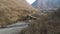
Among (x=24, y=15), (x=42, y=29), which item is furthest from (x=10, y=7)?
(x=42, y=29)

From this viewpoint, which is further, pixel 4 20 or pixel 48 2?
pixel 48 2

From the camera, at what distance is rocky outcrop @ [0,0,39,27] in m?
3.15

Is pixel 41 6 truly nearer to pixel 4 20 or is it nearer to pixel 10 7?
pixel 10 7

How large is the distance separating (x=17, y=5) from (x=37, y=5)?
179 centimetres

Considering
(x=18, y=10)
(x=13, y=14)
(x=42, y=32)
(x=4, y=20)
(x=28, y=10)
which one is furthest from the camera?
(x=28, y=10)

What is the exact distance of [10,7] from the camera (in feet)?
11.3

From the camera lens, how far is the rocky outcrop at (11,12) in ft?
10.3

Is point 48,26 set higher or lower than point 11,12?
lower

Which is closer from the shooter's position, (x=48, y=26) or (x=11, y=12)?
(x=48, y=26)

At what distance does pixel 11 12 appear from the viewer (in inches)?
133

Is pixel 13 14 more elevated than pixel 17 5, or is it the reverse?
pixel 17 5

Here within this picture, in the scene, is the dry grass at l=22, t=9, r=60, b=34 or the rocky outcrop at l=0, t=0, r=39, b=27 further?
the rocky outcrop at l=0, t=0, r=39, b=27

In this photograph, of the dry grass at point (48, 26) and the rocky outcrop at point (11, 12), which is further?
the rocky outcrop at point (11, 12)

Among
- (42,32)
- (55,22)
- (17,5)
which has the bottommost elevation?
(42,32)
